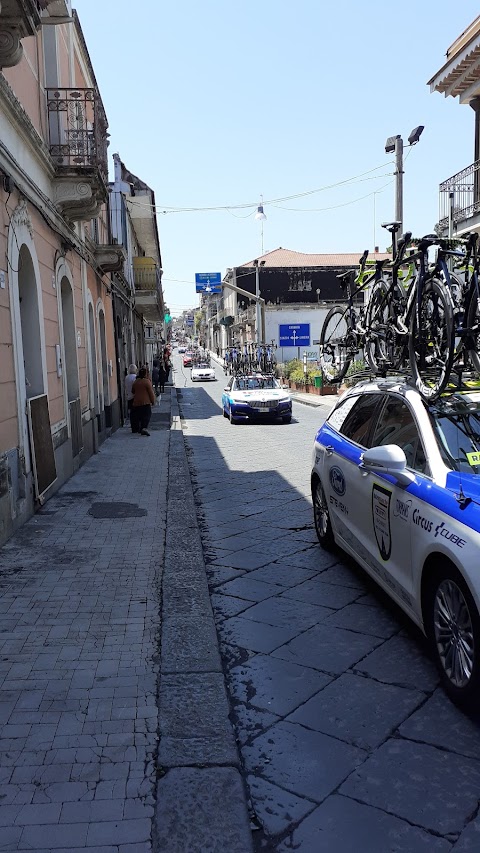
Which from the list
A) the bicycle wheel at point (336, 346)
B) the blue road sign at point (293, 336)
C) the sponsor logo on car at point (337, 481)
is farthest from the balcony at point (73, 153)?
→ the blue road sign at point (293, 336)

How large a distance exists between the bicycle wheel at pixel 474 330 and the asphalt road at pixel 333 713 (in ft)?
5.76

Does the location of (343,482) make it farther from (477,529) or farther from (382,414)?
(477,529)

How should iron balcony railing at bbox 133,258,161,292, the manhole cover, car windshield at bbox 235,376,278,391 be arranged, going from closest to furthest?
1. the manhole cover
2. car windshield at bbox 235,376,278,391
3. iron balcony railing at bbox 133,258,161,292

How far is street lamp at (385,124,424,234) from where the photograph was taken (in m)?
14.9

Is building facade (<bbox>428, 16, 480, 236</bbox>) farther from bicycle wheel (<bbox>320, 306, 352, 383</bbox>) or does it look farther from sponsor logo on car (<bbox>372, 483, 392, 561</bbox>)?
sponsor logo on car (<bbox>372, 483, 392, 561</bbox>)

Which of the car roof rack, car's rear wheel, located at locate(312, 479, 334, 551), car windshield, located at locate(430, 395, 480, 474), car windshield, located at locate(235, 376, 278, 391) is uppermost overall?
the car roof rack

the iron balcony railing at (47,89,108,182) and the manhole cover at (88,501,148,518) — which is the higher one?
the iron balcony railing at (47,89,108,182)

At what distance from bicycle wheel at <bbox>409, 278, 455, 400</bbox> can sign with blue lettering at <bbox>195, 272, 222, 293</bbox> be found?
1797 inches

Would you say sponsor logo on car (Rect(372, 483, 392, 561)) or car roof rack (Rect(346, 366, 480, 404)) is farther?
car roof rack (Rect(346, 366, 480, 404))

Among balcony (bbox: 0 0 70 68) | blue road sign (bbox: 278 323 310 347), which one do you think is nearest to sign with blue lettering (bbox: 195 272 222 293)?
blue road sign (bbox: 278 323 310 347)

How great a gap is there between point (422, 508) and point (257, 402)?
14525mm

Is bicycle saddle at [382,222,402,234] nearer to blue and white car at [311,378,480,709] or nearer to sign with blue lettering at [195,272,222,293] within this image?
blue and white car at [311,378,480,709]

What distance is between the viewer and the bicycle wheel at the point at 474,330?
436 cm

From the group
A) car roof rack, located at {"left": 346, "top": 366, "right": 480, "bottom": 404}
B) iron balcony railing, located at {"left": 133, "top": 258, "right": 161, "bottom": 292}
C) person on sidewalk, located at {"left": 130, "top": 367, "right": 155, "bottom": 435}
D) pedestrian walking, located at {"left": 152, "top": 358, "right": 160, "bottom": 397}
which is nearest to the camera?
car roof rack, located at {"left": 346, "top": 366, "right": 480, "bottom": 404}
